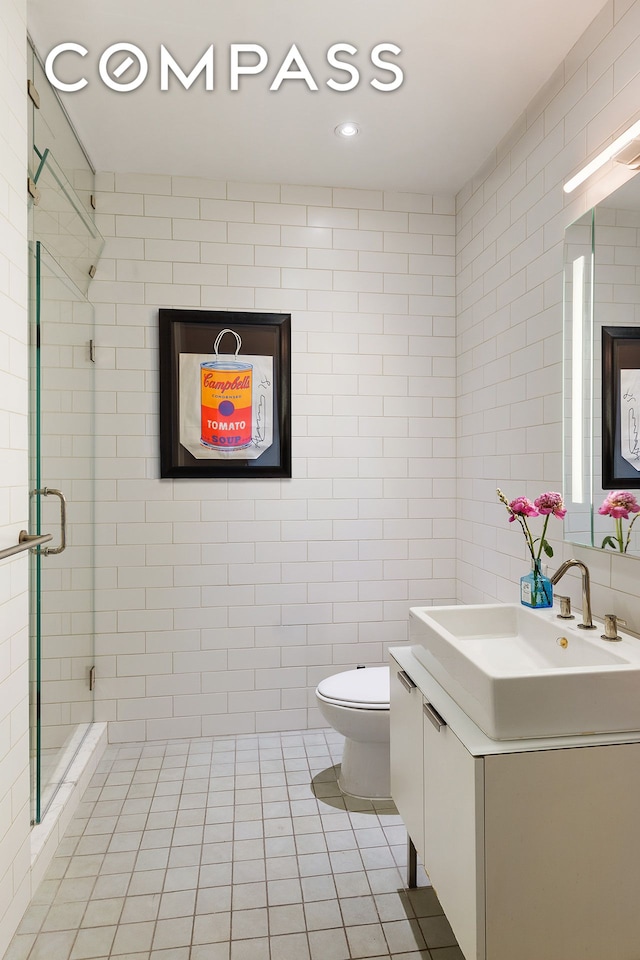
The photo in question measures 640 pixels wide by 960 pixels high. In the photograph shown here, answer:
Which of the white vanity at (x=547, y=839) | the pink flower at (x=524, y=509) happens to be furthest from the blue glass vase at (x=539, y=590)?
the white vanity at (x=547, y=839)

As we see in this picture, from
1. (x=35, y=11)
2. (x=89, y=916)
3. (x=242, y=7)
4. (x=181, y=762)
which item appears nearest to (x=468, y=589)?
(x=181, y=762)

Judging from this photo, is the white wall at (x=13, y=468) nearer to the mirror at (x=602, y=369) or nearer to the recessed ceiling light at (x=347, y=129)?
the recessed ceiling light at (x=347, y=129)

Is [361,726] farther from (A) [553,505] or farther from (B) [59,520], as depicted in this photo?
(B) [59,520]

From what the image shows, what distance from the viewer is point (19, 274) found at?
175cm

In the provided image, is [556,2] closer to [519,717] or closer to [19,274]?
[19,274]

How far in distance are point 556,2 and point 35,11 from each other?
1588 mm

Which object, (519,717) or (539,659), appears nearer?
(519,717)

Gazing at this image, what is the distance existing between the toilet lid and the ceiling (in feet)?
7.46

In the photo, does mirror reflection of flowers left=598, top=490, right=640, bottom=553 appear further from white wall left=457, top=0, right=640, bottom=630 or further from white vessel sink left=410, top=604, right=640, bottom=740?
white vessel sink left=410, top=604, right=640, bottom=740

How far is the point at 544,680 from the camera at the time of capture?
50.1 inches

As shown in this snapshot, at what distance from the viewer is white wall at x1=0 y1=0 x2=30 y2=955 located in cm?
162

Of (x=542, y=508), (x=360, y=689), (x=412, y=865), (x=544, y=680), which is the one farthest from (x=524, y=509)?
(x=412, y=865)

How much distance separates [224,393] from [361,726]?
5.26ft

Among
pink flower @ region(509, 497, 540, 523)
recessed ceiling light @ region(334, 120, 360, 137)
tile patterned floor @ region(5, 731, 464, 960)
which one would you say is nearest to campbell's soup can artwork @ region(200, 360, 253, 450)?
recessed ceiling light @ region(334, 120, 360, 137)
